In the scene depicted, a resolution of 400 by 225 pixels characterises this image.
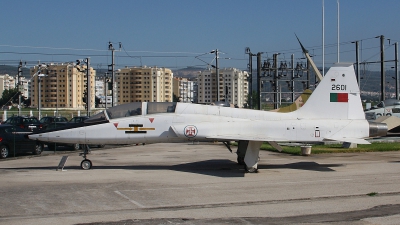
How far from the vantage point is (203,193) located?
13.2 meters

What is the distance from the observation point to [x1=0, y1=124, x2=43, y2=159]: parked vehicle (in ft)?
79.1

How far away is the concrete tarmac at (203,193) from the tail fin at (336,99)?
195 cm

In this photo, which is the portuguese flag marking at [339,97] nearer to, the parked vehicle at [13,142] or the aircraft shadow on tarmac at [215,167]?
the aircraft shadow on tarmac at [215,167]

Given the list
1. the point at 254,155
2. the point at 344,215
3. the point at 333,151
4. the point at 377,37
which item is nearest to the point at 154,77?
the point at 377,37

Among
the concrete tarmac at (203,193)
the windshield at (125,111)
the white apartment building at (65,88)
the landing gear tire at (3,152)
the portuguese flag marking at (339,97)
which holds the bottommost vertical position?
the concrete tarmac at (203,193)

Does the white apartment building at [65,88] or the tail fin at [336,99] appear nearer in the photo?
the tail fin at [336,99]

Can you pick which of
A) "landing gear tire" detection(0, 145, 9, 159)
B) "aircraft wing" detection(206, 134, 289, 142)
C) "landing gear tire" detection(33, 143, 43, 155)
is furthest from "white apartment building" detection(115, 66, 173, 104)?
"aircraft wing" detection(206, 134, 289, 142)

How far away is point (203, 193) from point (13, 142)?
47.5ft

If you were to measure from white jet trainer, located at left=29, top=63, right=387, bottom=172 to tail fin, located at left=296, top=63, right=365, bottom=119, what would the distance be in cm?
4

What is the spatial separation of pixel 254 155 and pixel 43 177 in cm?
688

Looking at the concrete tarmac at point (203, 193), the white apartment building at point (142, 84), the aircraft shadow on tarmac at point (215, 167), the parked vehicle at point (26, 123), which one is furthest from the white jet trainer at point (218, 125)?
the white apartment building at point (142, 84)

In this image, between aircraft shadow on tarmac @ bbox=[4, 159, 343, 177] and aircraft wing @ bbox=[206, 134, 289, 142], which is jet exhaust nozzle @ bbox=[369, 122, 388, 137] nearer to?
aircraft shadow on tarmac @ bbox=[4, 159, 343, 177]

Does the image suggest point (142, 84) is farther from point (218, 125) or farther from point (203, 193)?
point (203, 193)

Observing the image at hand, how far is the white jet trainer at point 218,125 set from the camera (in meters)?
17.5
